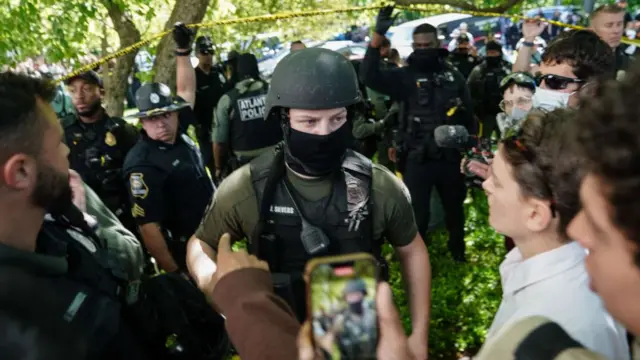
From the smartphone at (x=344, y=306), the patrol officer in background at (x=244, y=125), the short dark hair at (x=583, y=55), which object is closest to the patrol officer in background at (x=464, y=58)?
the patrol officer in background at (x=244, y=125)

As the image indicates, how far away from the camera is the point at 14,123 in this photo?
4.70 feet

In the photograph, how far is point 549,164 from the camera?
151cm

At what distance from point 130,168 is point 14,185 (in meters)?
1.84

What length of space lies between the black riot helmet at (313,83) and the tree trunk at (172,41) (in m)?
3.85

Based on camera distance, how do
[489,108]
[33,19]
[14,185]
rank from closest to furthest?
[14,185]
[33,19]
[489,108]

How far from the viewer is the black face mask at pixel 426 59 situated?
4.44 m

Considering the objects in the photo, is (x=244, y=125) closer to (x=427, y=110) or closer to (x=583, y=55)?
(x=427, y=110)

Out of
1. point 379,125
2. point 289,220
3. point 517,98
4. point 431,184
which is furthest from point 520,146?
point 379,125

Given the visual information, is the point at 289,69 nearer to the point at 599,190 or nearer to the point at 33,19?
the point at 599,190

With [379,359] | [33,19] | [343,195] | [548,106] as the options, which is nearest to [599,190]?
[379,359]

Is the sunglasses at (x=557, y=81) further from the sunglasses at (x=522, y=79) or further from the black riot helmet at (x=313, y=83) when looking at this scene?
the black riot helmet at (x=313, y=83)

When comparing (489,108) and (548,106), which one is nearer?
(548,106)

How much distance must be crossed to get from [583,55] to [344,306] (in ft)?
7.85

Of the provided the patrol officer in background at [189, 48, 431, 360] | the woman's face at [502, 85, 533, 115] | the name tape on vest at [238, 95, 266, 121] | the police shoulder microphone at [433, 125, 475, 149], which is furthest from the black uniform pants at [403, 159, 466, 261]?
the patrol officer in background at [189, 48, 431, 360]
